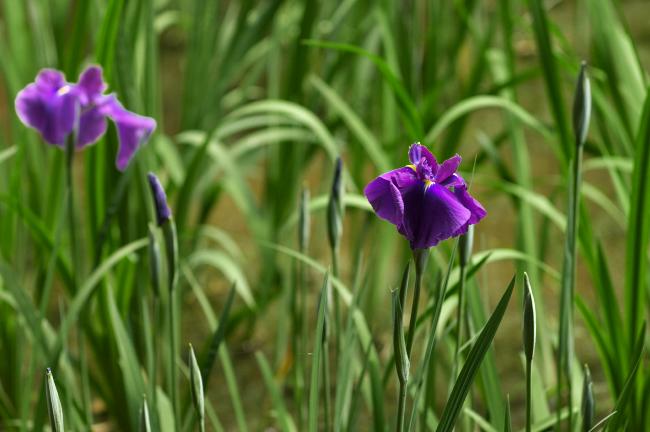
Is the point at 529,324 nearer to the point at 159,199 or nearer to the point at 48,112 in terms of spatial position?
the point at 159,199

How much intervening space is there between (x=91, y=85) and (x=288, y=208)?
82 cm

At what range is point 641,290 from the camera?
1.11m

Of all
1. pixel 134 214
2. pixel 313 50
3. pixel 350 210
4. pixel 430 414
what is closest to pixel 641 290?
pixel 430 414

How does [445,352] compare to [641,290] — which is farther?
[445,352]

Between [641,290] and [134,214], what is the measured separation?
2.53ft

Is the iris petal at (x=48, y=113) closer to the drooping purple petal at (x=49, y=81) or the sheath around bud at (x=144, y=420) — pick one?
the drooping purple petal at (x=49, y=81)

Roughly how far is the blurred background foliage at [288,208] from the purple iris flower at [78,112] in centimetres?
11

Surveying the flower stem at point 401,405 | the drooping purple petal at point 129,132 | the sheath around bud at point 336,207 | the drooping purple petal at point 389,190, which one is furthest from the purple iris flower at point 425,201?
the drooping purple petal at point 129,132

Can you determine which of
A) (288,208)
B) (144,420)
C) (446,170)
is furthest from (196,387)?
(288,208)

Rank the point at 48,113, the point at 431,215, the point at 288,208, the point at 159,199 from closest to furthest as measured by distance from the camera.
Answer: the point at 431,215, the point at 159,199, the point at 48,113, the point at 288,208

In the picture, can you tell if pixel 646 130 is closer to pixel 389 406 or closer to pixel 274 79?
pixel 389 406

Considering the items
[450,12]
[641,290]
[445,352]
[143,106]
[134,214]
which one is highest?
[450,12]

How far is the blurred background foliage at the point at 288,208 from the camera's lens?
1.12 metres

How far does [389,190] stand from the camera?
2.26 feet
